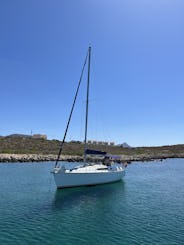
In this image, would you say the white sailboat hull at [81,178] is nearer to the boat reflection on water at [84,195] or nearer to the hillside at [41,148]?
the boat reflection on water at [84,195]

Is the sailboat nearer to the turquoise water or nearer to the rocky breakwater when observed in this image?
the turquoise water

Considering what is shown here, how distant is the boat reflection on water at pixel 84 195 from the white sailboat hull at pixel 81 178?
65 centimetres

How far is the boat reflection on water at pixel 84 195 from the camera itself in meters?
23.7

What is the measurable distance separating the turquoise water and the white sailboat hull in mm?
754

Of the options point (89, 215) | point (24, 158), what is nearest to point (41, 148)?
point (24, 158)

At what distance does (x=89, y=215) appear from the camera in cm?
2017

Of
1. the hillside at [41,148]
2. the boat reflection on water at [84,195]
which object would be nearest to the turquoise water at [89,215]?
the boat reflection on water at [84,195]

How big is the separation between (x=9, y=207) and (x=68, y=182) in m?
8.53

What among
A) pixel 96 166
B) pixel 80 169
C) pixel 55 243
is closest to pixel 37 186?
pixel 80 169

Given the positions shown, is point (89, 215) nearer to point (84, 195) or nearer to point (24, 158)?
point (84, 195)

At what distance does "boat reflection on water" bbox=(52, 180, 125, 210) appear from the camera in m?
23.7

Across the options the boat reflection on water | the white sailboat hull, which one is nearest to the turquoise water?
the boat reflection on water

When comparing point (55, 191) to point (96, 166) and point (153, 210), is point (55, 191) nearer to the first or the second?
point (96, 166)

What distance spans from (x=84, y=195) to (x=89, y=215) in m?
6.94
